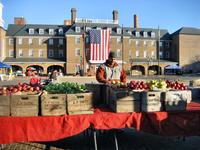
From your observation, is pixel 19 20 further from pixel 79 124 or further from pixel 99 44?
pixel 79 124

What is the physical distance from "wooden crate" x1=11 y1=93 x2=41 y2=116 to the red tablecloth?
0.12 meters

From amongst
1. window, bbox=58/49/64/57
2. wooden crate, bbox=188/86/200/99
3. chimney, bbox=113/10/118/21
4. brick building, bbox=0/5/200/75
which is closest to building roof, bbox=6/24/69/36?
brick building, bbox=0/5/200/75

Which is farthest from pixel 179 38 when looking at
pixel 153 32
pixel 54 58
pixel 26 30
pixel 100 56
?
pixel 100 56

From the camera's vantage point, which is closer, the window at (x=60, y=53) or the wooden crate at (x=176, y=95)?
the wooden crate at (x=176, y=95)

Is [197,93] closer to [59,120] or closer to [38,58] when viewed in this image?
[59,120]

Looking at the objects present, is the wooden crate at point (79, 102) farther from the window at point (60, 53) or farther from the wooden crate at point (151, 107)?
the window at point (60, 53)

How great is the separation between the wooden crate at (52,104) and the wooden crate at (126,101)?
95 centimetres

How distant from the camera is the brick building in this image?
65.8 meters

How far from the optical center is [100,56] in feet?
110

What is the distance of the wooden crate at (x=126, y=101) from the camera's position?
5.50 m

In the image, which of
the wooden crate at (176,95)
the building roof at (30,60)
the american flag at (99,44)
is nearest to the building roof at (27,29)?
the building roof at (30,60)

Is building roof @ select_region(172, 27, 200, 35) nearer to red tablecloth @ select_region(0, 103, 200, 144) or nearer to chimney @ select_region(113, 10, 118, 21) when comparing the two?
chimney @ select_region(113, 10, 118, 21)

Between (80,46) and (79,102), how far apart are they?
203ft

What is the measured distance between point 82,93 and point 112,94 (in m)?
0.68
